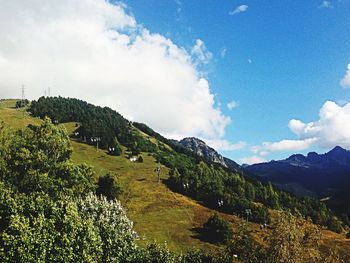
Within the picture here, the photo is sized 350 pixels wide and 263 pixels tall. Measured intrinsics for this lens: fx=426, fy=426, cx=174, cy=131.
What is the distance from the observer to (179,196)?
18638 cm

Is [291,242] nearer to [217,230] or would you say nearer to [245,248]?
[245,248]

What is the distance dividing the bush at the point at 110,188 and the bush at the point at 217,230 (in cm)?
3186

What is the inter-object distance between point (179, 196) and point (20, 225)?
140 m

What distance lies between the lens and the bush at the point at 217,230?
134 m

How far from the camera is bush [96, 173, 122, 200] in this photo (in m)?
142

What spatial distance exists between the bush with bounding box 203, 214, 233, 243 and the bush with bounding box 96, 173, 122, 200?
3186cm

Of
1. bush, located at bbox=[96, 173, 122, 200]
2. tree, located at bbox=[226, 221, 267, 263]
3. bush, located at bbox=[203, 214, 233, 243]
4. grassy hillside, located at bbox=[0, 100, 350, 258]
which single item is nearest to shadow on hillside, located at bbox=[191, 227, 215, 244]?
grassy hillside, located at bbox=[0, 100, 350, 258]

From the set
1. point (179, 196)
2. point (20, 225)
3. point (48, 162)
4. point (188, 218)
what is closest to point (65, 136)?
point (48, 162)

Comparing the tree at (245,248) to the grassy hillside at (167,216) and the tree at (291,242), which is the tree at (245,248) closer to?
the tree at (291,242)

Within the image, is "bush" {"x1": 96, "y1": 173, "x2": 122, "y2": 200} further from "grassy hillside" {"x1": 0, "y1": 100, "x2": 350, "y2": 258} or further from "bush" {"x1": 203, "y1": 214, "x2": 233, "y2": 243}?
"bush" {"x1": 203, "y1": 214, "x2": 233, "y2": 243}

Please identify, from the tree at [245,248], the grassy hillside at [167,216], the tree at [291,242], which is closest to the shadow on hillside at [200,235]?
the grassy hillside at [167,216]

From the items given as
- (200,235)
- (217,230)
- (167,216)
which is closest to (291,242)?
(217,230)

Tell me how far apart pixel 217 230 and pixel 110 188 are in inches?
1488

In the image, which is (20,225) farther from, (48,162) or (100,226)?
(48,162)
